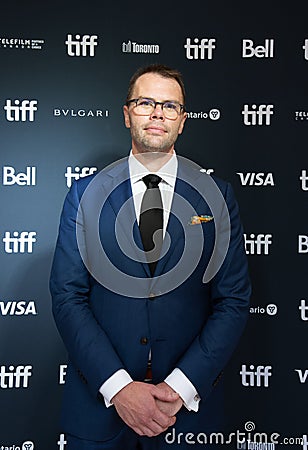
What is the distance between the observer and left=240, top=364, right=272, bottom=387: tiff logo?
267 cm

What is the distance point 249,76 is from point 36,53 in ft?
3.08

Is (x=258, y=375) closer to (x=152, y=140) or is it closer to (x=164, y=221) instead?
(x=164, y=221)

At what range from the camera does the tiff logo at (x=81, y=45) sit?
2.68 m

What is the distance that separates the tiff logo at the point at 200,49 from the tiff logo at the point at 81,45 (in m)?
0.41

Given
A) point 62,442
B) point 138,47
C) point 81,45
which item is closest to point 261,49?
point 138,47

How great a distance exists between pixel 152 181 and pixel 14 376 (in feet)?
3.90

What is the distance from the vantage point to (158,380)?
1916 millimetres

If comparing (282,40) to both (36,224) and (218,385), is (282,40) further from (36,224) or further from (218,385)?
(218,385)

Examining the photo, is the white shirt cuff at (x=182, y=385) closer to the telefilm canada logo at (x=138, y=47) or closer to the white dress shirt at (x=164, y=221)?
the white dress shirt at (x=164, y=221)

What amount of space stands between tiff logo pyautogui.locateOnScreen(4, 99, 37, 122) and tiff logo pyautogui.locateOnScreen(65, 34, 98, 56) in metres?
Result: 0.28

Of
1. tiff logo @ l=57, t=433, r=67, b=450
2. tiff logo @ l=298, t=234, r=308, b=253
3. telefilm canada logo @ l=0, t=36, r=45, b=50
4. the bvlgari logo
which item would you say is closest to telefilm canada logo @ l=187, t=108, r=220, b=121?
the bvlgari logo

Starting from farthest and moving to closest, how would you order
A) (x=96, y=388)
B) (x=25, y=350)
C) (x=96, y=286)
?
(x=25, y=350) → (x=96, y=286) → (x=96, y=388)

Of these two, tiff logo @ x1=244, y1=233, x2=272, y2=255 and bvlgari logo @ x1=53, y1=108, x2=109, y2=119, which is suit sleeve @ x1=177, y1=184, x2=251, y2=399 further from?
bvlgari logo @ x1=53, y1=108, x2=109, y2=119

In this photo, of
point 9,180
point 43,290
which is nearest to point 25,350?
point 43,290
